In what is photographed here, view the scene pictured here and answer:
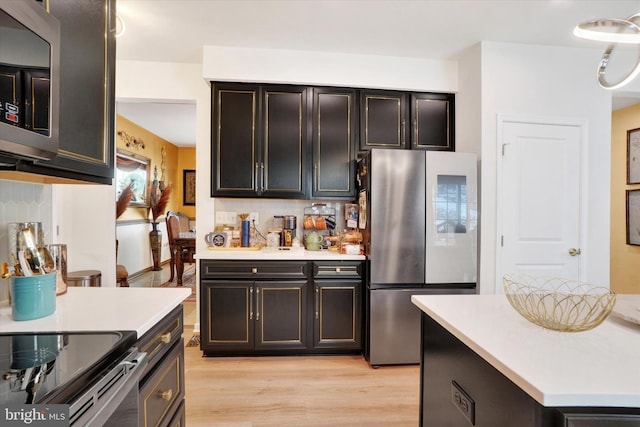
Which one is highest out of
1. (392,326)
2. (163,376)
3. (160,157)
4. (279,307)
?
(160,157)

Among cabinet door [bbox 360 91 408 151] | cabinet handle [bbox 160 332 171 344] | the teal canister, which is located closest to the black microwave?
the teal canister

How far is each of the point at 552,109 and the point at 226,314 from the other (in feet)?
10.9

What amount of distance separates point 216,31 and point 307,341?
269 centimetres

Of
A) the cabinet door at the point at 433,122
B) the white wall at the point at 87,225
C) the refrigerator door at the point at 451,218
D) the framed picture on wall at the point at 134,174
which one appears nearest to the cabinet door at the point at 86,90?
the white wall at the point at 87,225

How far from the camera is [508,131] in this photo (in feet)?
A: 8.63

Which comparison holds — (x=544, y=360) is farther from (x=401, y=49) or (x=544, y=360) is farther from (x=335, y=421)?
(x=401, y=49)

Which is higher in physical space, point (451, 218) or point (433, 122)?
point (433, 122)

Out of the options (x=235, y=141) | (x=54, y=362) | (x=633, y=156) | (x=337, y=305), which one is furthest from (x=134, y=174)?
(x=633, y=156)

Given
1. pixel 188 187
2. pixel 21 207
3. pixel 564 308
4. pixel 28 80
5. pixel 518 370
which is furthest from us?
pixel 188 187

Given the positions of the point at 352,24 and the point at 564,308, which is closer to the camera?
the point at 564,308

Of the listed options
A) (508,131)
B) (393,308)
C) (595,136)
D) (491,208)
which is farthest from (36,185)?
(595,136)

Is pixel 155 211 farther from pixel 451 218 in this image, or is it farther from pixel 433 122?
pixel 451 218

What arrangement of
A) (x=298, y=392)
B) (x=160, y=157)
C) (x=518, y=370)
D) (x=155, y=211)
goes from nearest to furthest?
(x=518, y=370)
(x=298, y=392)
(x=155, y=211)
(x=160, y=157)

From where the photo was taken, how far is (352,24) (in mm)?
2410
